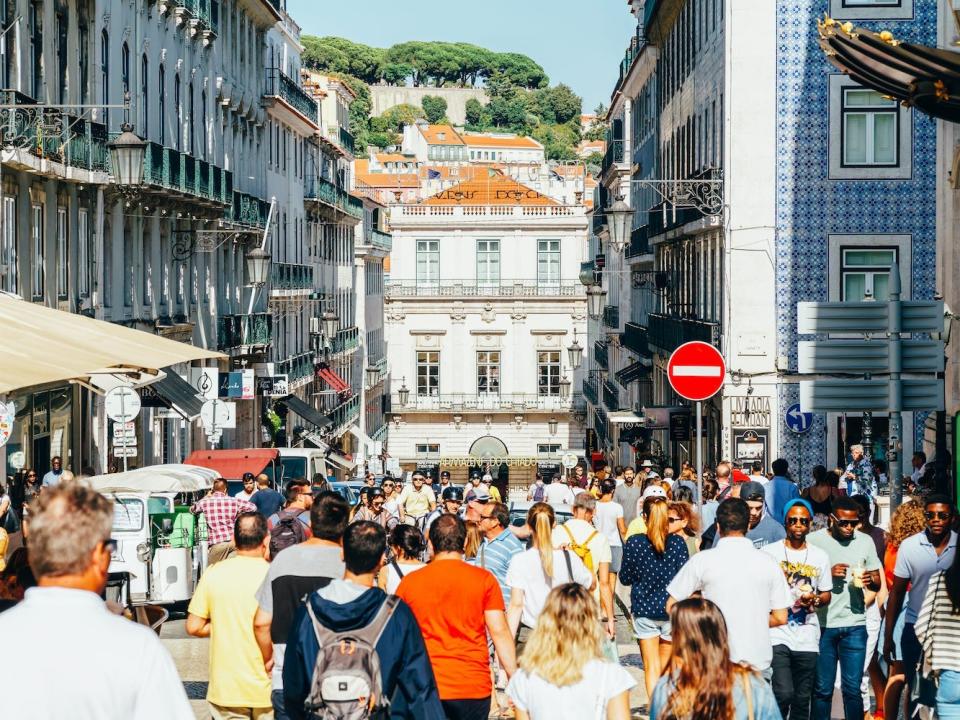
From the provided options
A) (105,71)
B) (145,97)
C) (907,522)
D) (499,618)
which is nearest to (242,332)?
(145,97)

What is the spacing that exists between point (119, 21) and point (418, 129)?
135m

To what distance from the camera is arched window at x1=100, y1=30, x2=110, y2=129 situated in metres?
31.4

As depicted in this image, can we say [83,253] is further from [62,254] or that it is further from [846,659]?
[846,659]

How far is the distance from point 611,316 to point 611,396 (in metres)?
3.18

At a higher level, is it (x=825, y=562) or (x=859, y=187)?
(x=859, y=187)

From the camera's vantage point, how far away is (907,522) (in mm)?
10531

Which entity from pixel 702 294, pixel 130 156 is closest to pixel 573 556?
pixel 130 156

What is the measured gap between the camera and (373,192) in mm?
103750

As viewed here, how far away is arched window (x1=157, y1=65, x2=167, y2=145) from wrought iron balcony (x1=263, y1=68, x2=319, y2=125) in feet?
46.7

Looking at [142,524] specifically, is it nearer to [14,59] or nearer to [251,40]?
[14,59]

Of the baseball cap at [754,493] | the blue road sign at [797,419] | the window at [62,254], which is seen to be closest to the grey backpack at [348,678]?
the baseball cap at [754,493]

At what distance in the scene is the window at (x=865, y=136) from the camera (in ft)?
99.5

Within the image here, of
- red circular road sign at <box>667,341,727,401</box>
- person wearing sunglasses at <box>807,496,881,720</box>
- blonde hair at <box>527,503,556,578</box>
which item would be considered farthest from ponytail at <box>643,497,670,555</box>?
red circular road sign at <box>667,341,727,401</box>

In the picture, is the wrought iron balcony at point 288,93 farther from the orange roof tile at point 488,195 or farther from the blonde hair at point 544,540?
the blonde hair at point 544,540
